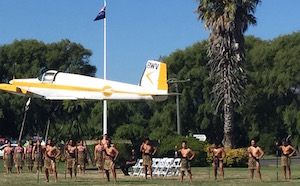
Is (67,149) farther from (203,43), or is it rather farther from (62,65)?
(62,65)

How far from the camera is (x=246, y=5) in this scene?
4300 cm

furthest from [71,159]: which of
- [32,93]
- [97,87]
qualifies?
[32,93]

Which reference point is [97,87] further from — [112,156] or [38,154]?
[112,156]

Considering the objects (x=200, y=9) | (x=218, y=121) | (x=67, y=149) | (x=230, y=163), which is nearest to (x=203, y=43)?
(x=218, y=121)

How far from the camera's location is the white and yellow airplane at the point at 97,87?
34188 mm

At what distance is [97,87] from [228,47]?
35.9 feet

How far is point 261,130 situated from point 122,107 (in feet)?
48.9

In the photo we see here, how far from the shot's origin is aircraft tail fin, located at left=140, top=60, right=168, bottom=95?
3428 centimetres

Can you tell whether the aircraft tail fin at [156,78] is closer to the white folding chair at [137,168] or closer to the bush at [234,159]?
the white folding chair at [137,168]

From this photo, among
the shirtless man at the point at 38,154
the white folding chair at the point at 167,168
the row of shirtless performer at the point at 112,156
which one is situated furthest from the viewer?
the shirtless man at the point at 38,154

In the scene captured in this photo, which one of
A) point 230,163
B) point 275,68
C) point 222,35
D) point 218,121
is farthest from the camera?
point 218,121

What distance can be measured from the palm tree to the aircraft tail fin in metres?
8.09

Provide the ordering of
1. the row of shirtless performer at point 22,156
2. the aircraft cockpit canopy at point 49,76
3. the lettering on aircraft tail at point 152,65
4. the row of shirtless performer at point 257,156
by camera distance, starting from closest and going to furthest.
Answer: the row of shirtless performer at point 257,156 → the row of shirtless performer at point 22,156 → the lettering on aircraft tail at point 152,65 → the aircraft cockpit canopy at point 49,76

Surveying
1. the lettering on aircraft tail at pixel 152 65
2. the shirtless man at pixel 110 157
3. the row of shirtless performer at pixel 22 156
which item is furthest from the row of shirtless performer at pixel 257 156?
the lettering on aircraft tail at pixel 152 65
